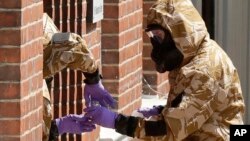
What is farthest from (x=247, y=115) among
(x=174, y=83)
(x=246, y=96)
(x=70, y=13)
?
(x=174, y=83)

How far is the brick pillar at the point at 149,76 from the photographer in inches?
503

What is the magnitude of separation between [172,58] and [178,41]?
113mm

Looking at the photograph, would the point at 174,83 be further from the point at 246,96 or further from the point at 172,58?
the point at 246,96

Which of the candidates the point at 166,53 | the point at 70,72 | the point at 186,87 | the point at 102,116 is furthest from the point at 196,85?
the point at 70,72

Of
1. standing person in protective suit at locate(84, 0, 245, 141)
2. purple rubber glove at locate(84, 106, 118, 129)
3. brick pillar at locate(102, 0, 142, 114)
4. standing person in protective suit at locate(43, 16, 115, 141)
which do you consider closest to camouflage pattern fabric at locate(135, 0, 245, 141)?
standing person in protective suit at locate(84, 0, 245, 141)

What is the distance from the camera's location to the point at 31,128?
8.49 m

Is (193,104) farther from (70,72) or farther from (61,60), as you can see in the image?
(70,72)

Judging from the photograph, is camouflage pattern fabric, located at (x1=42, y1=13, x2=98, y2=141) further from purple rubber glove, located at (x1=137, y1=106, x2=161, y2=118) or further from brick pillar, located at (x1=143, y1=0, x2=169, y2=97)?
brick pillar, located at (x1=143, y1=0, x2=169, y2=97)

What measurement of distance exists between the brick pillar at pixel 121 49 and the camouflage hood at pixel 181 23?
1.96 metres

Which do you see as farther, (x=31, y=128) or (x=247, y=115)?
(x=247, y=115)

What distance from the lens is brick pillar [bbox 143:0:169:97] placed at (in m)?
12.8

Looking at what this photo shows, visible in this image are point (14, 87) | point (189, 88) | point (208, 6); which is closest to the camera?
point (14, 87)

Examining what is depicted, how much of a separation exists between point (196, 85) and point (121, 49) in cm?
238

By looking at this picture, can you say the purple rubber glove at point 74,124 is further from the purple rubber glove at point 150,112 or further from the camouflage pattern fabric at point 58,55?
the purple rubber glove at point 150,112
